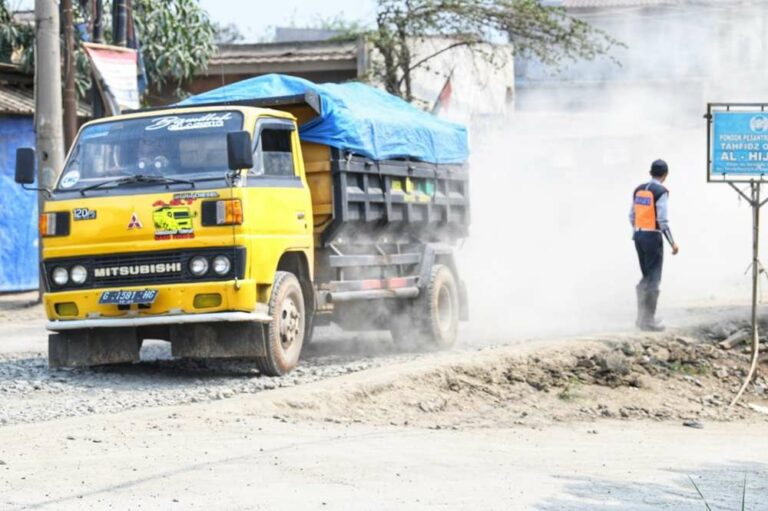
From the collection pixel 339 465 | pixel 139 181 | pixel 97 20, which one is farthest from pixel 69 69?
pixel 339 465

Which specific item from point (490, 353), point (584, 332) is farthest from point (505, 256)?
point (490, 353)

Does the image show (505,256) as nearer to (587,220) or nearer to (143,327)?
(587,220)

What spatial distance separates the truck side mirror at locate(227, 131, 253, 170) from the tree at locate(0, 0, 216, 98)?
14.4 metres

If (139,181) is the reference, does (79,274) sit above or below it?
below

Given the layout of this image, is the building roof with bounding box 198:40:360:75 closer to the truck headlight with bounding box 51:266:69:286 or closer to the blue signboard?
the blue signboard

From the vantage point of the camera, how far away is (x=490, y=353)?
1328 cm

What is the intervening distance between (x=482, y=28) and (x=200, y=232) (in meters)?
16.0

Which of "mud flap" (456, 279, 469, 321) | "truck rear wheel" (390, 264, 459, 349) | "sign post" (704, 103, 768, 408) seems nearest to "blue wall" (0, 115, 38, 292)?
"mud flap" (456, 279, 469, 321)

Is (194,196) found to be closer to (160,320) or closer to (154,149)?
(154,149)

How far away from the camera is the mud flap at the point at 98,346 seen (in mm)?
11992

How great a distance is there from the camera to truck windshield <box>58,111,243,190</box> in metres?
11.9

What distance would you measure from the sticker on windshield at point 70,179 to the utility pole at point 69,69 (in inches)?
365

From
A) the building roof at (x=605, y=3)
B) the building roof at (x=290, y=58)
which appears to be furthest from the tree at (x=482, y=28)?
the building roof at (x=605, y=3)

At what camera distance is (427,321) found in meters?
14.7
